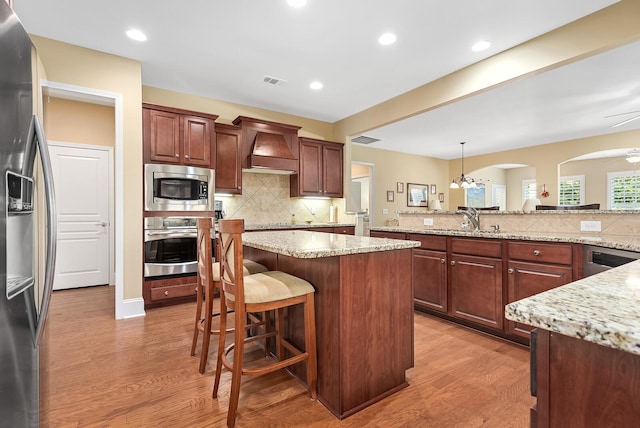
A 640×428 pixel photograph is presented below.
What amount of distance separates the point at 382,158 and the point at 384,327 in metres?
6.19

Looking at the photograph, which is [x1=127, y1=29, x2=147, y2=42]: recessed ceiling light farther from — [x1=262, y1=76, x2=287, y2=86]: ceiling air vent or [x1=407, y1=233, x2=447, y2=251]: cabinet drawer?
[x1=407, y1=233, x2=447, y2=251]: cabinet drawer

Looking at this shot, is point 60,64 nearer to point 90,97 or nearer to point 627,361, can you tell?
point 90,97

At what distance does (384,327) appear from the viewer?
183cm

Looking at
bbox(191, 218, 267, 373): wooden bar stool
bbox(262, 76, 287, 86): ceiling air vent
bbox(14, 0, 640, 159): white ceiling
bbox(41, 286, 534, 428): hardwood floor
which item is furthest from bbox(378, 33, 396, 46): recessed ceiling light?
bbox(41, 286, 534, 428): hardwood floor

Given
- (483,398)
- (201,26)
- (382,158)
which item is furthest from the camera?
(382,158)

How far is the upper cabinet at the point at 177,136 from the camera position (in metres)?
3.52

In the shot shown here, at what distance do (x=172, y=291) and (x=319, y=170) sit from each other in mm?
2853

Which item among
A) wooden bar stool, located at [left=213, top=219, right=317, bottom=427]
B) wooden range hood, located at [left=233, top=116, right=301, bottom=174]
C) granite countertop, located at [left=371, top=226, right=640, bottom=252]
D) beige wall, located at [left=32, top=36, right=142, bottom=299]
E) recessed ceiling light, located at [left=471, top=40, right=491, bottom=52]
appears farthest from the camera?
wooden range hood, located at [left=233, top=116, right=301, bottom=174]

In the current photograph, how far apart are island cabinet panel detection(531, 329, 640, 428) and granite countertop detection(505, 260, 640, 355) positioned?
5 cm

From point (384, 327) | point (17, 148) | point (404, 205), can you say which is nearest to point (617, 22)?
point (384, 327)

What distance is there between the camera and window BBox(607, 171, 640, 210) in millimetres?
7520

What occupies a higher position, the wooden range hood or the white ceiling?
the white ceiling

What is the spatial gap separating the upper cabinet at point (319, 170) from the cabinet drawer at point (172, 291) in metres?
2.17

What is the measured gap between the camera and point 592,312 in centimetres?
56
